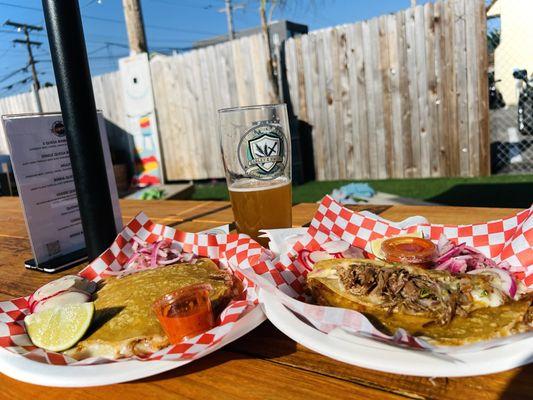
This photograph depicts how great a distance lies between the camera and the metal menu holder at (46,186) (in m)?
1.36

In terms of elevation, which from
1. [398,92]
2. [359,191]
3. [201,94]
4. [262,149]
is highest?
[201,94]

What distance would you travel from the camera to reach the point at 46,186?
1451 millimetres

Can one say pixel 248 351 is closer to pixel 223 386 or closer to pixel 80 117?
pixel 223 386

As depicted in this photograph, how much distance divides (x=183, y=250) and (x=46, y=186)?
22.3 inches

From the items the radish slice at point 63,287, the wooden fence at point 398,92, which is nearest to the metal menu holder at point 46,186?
the radish slice at point 63,287

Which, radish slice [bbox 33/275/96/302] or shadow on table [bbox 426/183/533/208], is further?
shadow on table [bbox 426/183/533/208]

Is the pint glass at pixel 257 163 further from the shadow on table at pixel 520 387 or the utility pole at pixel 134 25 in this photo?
the utility pole at pixel 134 25

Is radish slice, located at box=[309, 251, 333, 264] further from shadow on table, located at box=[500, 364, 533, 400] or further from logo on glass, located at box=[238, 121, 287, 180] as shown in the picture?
shadow on table, located at box=[500, 364, 533, 400]

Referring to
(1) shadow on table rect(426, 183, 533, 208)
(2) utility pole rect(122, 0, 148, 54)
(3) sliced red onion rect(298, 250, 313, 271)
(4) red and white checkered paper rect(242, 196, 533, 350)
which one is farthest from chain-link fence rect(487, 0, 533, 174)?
(2) utility pole rect(122, 0, 148, 54)

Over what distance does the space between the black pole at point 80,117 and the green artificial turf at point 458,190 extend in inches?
161

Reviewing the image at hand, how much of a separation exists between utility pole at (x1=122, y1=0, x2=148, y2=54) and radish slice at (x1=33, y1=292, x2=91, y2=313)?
8.04 metres

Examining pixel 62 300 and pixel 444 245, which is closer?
pixel 62 300

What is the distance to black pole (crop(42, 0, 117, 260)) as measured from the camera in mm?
1153

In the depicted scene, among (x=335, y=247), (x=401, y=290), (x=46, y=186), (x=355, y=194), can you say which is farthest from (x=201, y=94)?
(x=401, y=290)
